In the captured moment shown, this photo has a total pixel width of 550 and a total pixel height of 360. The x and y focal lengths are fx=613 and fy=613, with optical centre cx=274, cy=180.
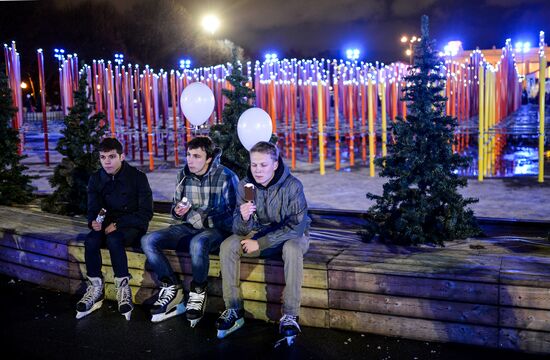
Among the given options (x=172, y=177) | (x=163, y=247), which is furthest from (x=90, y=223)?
(x=172, y=177)

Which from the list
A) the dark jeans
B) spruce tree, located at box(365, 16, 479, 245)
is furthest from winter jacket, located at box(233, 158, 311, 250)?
spruce tree, located at box(365, 16, 479, 245)

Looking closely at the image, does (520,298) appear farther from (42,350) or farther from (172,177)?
(172,177)

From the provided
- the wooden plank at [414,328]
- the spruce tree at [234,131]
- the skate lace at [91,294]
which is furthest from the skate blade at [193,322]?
the spruce tree at [234,131]

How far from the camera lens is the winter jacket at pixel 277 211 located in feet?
14.5

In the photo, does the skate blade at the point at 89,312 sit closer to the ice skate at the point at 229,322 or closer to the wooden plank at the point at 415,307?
the ice skate at the point at 229,322

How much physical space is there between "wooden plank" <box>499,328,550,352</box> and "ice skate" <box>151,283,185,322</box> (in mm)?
2379

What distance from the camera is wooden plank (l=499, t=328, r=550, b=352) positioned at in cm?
378

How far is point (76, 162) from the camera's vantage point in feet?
24.8

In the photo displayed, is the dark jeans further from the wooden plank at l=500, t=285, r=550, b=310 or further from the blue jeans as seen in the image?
the wooden plank at l=500, t=285, r=550, b=310

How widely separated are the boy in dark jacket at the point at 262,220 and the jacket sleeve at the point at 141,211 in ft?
3.35

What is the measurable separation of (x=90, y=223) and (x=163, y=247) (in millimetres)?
684

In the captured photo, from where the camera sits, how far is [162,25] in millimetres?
43969

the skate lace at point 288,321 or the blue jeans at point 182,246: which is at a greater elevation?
the blue jeans at point 182,246

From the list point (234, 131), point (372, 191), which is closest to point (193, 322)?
point (234, 131)
